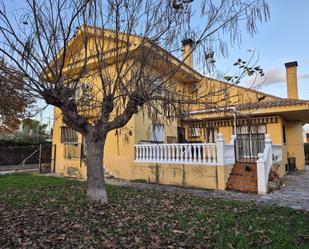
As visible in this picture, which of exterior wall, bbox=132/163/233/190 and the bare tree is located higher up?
the bare tree

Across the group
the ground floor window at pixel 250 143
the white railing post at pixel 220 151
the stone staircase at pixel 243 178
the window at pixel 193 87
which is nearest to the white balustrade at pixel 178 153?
the white railing post at pixel 220 151

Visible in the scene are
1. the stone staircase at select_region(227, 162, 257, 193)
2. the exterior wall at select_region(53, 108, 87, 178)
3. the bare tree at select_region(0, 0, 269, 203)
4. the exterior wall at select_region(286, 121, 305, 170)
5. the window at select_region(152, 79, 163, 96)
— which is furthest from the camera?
the exterior wall at select_region(286, 121, 305, 170)

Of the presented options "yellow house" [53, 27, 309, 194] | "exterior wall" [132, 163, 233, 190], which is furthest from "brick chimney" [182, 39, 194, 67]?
"exterior wall" [132, 163, 233, 190]

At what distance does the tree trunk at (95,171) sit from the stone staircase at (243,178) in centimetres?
590

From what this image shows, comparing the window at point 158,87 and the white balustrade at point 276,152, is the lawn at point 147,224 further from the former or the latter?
the white balustrade at point 276,152

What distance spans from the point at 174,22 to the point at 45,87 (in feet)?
12.2

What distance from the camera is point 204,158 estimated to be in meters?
11.5

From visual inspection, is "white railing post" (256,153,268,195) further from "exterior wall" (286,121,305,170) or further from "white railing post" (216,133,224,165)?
"exterior wall" (286,121,305,170)

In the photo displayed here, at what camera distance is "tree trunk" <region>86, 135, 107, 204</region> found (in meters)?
7.51

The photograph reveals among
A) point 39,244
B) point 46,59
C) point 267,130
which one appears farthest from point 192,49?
point 267,130

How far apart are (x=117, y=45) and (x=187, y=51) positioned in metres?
1.96

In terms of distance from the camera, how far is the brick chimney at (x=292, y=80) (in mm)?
17656

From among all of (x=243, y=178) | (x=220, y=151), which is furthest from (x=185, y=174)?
(x=243, y=178)

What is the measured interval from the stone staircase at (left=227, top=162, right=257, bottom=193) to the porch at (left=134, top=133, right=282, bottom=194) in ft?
0.65
